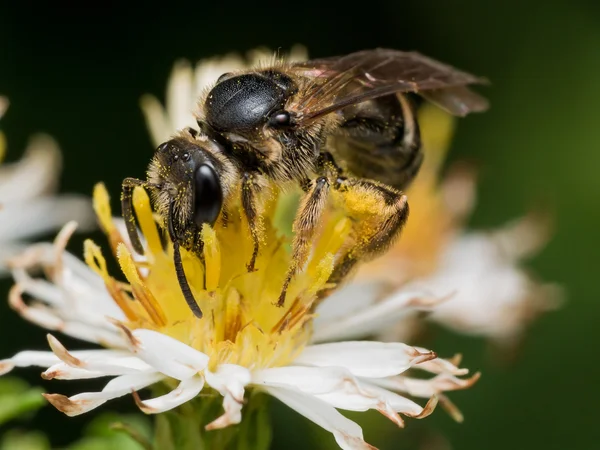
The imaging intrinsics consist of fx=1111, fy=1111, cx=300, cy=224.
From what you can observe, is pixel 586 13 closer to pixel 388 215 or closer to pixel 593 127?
pixel 593 127

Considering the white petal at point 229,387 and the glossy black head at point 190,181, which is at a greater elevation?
the glossy black head at point 190,181

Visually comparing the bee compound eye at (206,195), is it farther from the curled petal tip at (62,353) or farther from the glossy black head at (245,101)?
the curled petal tip at (62,353)

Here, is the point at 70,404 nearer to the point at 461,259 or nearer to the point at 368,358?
the point at 368,358

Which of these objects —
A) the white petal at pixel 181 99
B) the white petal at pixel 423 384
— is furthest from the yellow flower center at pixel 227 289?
the white petal at pixel 181 99

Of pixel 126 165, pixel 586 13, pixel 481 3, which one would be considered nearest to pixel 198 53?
pixel 126 165

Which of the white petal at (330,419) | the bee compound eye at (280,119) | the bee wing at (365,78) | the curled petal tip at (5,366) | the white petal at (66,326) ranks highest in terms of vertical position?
the bee wing at (365,78)

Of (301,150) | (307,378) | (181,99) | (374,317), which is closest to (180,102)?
(181,99)

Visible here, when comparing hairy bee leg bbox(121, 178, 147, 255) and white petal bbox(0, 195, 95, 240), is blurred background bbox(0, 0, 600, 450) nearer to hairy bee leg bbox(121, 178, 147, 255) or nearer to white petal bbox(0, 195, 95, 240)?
white petal bbox(0, 195, 95, 240)
